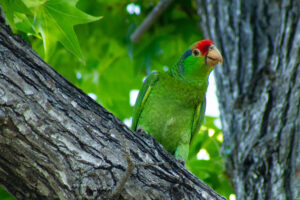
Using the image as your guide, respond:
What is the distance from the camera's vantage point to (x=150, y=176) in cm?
215

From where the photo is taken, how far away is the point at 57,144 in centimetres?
197

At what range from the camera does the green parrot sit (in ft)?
11.1

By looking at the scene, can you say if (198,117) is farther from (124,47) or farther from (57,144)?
(124,47)

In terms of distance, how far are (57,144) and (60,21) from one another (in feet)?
2.74

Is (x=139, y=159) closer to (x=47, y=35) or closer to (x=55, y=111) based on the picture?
(x=55, y=111)

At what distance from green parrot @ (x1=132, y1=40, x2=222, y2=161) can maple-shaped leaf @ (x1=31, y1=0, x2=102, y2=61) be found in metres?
1.27

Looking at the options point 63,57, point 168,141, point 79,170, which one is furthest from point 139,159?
point 63,57

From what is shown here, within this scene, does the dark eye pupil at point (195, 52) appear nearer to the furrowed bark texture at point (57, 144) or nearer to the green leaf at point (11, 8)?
the furrowed bark texture at point (57, 144)

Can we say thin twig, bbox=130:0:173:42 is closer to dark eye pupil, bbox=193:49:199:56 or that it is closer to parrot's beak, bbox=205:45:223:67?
dark eye pupil, bbox=193:49:199:56

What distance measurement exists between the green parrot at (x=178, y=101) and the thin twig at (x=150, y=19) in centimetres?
161

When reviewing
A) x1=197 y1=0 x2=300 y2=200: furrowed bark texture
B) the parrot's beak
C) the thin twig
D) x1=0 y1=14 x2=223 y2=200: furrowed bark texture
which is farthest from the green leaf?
the thin twig

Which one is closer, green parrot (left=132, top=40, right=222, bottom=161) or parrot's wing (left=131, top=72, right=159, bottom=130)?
green parrot (left=132, top=40, right=222, bottom=161)

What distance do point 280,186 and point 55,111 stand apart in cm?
207

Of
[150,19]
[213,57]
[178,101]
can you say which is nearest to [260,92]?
[213,57]
